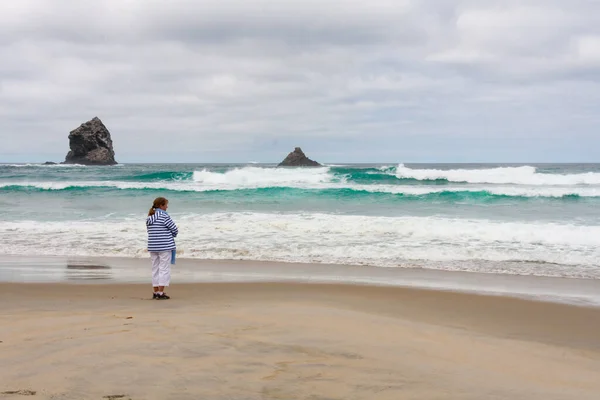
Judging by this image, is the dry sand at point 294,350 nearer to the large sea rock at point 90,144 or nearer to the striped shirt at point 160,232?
the striped shirt at point 160,232

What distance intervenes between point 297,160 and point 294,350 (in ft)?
244

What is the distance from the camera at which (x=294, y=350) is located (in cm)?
426

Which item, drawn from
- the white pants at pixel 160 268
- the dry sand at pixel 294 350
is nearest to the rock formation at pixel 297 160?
the white pants at pixel 160 268

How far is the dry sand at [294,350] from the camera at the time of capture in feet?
→ 11.4

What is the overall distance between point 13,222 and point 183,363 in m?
15.3

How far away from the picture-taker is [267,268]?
32.8 ft

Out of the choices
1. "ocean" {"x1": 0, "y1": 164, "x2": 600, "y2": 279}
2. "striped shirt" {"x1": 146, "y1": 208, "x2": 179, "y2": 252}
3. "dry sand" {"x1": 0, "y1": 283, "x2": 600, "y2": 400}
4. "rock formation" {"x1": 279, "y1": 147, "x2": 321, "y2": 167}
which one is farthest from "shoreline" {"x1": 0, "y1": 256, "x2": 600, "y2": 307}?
"rock formation" {"x1": 279, "y1": 147, "x2": 321, "y2": 167}

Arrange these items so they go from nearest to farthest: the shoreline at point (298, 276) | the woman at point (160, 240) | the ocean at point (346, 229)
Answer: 1. the woman at point (160, 240)
2. the shoreline at point (298, 276)
3. the ocean at point (346, 229)

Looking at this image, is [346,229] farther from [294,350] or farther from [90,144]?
[90,144]

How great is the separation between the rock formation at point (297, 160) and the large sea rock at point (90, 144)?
93.0 feet

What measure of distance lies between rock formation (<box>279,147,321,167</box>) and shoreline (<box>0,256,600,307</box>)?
6784 centimetres

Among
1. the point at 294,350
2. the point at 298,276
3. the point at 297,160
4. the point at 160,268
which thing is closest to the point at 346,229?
the point at 298,276

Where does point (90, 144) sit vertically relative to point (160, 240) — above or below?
above

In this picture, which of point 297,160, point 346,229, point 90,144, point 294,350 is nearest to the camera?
point 294,350
